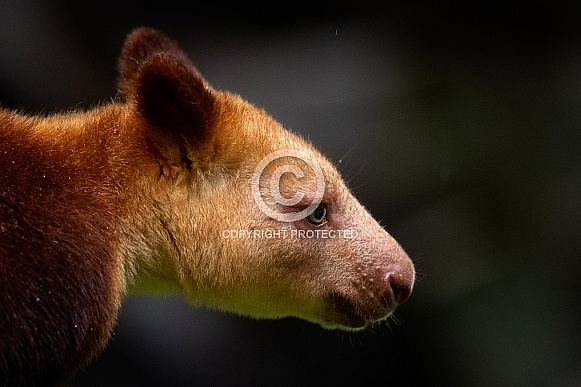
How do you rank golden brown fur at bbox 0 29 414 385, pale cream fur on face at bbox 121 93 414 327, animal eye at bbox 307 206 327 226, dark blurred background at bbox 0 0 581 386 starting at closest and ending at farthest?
1. golden brown fur at bbox 0 29 414 385
2. pale cream fur on face at bbox 121 93 414 327
3. animal eye at bbox 307 206 327 226
4. dark blurred background at bbox 0 0 581 386

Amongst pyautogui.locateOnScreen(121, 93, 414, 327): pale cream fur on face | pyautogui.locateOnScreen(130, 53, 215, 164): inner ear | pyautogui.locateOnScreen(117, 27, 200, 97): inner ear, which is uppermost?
pyautogui.locateOnScreen(117, 27, 200, 97): inner ear

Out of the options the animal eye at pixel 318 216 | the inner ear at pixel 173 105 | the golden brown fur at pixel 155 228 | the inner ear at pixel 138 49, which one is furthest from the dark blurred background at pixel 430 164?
the inner ear at pixel 173 105

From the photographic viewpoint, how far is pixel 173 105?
73.5 inches

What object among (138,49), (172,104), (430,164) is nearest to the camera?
→ (172,104)

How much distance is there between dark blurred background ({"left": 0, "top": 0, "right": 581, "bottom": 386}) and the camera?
3.95 meters

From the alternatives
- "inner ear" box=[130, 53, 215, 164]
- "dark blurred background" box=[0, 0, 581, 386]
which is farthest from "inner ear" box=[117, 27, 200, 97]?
"dark blurred background" box=[0, 0, 581, 386]

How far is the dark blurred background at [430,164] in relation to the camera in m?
3.95

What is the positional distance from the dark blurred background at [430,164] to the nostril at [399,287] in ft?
6.27

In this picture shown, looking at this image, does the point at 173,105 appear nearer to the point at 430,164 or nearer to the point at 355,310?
the point at 355,310

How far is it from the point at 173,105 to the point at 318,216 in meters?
0.54

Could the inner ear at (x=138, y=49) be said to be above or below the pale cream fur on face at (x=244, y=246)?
above

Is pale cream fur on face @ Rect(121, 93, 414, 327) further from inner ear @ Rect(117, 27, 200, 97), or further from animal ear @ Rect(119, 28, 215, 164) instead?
inner ear @ Rect(117, 27, 200, 97)

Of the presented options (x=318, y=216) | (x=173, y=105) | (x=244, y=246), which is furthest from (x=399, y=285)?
(x=173, y=105)

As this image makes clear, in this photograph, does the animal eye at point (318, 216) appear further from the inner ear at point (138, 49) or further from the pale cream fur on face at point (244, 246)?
the inner ear at point (138, 49)
